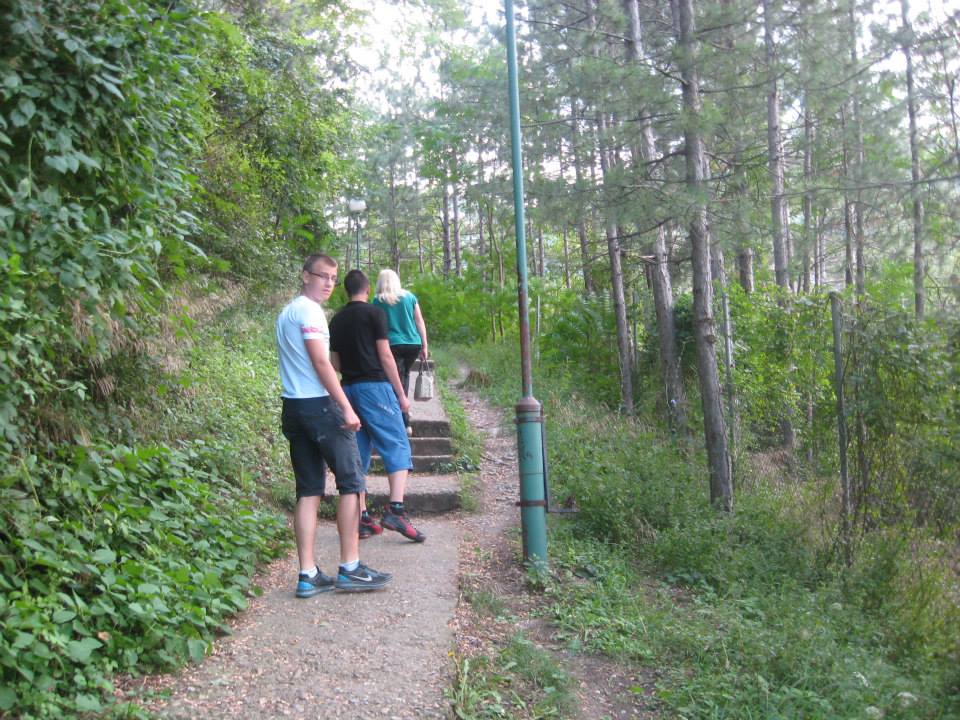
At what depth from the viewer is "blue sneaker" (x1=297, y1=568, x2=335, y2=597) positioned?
450cm

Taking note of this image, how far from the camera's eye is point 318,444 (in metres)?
4.46

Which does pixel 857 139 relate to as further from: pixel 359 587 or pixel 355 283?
pixel 359 587

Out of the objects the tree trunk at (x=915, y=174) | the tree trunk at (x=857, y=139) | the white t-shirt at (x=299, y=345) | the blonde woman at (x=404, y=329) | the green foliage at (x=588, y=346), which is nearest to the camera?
the white t-shirt at (x=299, y=345)

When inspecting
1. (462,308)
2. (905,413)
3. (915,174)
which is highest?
(915,174)

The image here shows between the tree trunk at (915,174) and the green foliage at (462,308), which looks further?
the green foliage at (462,308)

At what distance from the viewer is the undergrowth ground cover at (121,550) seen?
3082mm

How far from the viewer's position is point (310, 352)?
14.2 feet

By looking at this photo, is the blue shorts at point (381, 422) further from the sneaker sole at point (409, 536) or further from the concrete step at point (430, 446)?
the concrete step at point (430, 446)

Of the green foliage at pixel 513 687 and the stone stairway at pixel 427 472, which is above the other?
the stone stairway at pixel 427 472

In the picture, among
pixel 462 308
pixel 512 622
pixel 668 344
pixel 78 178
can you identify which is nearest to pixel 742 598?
pixel 512 622

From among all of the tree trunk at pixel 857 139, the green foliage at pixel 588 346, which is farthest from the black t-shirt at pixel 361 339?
the green foliage at pixel 588 346

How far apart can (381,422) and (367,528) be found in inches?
37.1

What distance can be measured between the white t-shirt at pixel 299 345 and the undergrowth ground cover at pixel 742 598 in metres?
1.76

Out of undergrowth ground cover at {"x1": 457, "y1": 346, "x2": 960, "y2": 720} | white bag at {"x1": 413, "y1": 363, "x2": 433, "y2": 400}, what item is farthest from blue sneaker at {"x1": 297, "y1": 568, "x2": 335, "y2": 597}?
white bag at {"x1": 413, "y1": 363, "x2": 433, "y2": 400}
